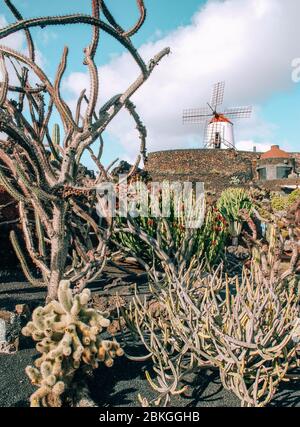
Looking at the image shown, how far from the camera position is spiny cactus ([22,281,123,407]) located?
2439 millimetres

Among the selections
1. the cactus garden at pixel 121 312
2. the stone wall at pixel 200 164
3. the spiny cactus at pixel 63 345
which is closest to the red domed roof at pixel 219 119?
the stone wall at pixel 200 164

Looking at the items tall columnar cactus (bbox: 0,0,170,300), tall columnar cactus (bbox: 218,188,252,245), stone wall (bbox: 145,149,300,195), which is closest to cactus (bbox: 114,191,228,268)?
tall columnar cactus (bbox: 0,0,170,300)

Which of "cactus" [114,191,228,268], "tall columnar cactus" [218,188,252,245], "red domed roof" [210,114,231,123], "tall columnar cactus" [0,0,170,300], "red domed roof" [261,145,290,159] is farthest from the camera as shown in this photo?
"red domed roof" [210,114,231,123]

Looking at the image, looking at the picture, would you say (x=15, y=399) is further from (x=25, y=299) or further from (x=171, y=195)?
(x=171, y=195)

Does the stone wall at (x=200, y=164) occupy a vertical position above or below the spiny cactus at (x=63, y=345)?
above

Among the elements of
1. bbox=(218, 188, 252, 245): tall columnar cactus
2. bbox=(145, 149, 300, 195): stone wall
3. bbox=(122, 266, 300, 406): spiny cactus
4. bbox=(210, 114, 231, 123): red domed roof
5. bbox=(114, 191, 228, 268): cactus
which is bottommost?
bbox=(122, 266, 300, 406): spiny cactus

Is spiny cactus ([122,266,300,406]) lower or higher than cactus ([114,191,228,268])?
lower

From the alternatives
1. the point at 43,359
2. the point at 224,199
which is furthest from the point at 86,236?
the point at 224,199

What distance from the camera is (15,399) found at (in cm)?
261

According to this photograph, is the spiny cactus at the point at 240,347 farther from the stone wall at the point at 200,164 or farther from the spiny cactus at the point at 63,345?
the stone wall at the point at 200,164

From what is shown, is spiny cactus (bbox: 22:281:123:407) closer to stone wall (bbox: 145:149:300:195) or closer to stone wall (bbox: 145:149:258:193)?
stone wall (bbox: 145:149:300:195)

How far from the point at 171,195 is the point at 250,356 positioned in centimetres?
357

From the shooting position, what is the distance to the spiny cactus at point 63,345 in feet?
8.00

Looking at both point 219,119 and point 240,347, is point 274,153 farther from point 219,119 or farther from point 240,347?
point 240,347
